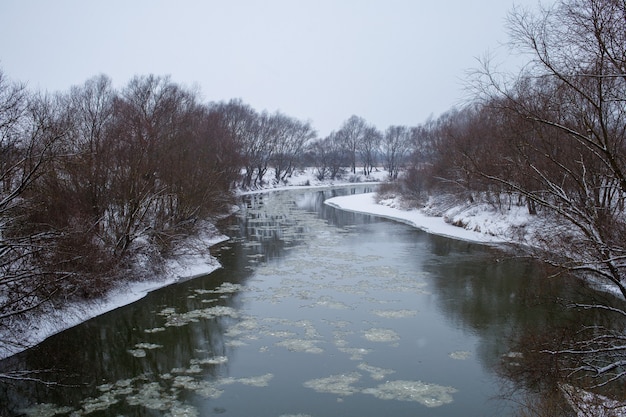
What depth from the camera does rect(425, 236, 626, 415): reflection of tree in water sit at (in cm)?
834

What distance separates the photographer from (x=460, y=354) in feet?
35.6

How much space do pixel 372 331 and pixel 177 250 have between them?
989 centimetres

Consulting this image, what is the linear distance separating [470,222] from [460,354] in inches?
726

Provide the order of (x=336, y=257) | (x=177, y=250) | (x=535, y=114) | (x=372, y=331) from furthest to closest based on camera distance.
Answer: (x=336, y=257)
(x=177, y=250)
(x=372, y=331)
(x=535, y=114)

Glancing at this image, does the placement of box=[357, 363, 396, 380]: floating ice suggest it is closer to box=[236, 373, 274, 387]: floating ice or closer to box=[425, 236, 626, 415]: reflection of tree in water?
box=[236, 373, 274, 387]: floating ice

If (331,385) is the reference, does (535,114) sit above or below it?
above

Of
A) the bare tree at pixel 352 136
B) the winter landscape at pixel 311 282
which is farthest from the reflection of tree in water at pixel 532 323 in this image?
the bare tree at pixel 352 136

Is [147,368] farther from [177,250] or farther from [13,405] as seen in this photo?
[177,250]

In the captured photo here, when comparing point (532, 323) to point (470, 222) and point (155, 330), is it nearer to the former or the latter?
point (155, 330)

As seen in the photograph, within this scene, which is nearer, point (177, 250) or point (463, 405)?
point (463, 405)

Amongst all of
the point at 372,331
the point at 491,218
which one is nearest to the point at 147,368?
the point at 372,331

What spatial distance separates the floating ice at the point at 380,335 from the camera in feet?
38.3

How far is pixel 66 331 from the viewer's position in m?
12.6

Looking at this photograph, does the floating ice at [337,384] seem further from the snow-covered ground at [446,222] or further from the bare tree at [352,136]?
the bare tree at [352,136]
